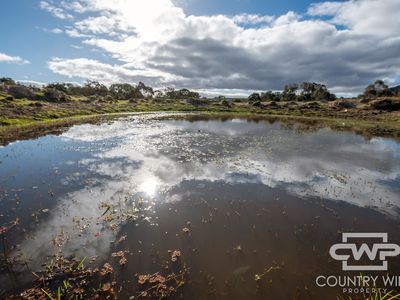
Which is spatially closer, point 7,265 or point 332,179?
point 7,265

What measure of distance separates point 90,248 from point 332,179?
17.9 metres

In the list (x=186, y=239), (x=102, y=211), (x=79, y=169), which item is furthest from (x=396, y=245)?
(x=79, y=169)

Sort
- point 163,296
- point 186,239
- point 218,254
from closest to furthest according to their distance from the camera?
point 163,296 < point 218,254 < point 186,239

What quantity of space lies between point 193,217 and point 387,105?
106 m

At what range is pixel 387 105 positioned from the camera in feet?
292

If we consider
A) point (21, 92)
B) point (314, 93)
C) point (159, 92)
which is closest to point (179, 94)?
point (159, 92)

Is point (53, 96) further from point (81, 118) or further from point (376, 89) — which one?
point (376, 89)

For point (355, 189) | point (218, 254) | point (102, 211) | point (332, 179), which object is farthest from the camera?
point (332, 179)

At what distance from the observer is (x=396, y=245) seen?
10.9 metres

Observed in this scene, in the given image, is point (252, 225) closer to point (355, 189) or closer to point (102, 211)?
point (102, 211)

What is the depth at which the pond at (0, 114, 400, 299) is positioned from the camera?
8672 mm

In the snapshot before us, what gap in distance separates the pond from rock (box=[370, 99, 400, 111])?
274 feet

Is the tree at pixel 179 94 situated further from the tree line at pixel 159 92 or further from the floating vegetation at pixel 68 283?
the floating vegetation at pixel 68 283

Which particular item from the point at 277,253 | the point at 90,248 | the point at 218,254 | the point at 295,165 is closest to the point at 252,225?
the point at 277,253
